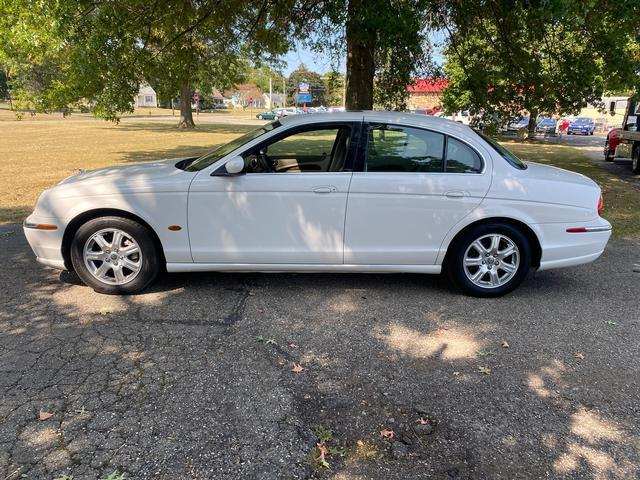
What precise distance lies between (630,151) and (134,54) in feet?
47.4

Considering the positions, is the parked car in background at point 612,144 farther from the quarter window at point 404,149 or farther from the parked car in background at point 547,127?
the parked car in background at point 547,127

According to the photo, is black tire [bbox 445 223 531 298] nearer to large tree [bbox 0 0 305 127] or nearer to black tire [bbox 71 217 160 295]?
black tire [bbox 71 217 160 295]

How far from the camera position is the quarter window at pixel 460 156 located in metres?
4.44

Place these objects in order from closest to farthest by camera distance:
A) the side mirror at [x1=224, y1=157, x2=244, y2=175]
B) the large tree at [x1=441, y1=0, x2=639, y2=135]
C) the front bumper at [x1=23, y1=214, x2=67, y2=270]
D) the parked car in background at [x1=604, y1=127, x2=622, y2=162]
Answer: the side mirror at [x1=224, y1=157, x2=244, y2=175] < the front bumper at [x1=23, y1=214, x2=67, y2=270] < the large tree at [x1=441, y1=0, x2=639, y2=135] < the parked car in background at [x1=604, y1=127, x2=622, y2=162]

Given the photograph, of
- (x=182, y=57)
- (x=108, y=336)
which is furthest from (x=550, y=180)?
(x=182, y=57)

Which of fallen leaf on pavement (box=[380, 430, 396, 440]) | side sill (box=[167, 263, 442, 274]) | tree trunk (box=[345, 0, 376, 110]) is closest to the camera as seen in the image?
fallen leaf on pavement (box=[380, 430, 396, 440])

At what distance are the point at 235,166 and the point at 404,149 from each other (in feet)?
4.92

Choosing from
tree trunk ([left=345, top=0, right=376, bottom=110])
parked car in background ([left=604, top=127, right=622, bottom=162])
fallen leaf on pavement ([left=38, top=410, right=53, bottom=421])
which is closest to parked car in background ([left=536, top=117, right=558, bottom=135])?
parked car in background ([left=604, top=127, right=622, bottom=162])

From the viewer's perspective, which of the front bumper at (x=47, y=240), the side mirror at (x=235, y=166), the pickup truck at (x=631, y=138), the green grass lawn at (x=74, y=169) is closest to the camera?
the side mirror at (x=235, y=166)

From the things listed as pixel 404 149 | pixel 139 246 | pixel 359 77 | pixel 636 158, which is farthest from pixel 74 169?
pixel 636 158

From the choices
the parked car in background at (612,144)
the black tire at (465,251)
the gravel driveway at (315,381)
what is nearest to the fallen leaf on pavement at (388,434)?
the gravel driveway at (315,381)

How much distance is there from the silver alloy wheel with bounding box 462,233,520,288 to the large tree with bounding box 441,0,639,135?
5.71m

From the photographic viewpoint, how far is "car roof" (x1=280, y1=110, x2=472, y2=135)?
14.7 feet

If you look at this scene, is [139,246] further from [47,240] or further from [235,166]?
[235,166]
